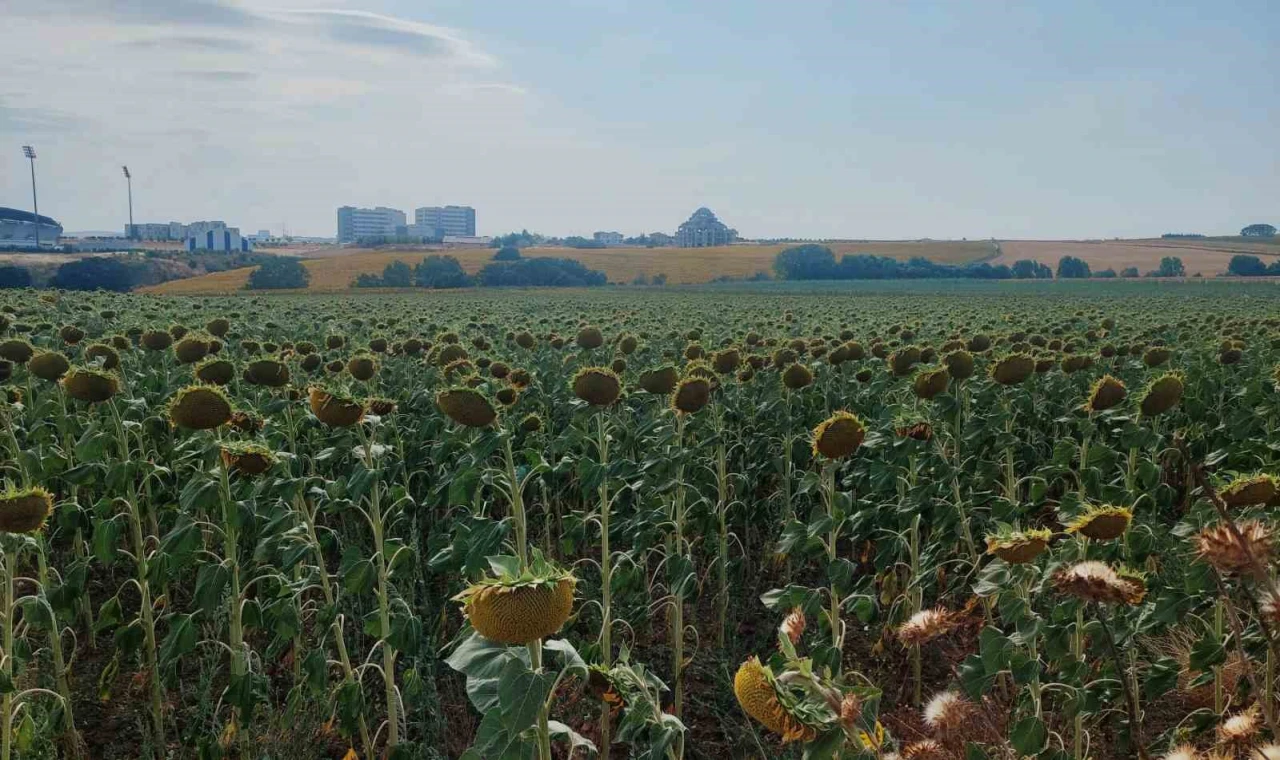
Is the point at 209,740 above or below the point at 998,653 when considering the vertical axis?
below

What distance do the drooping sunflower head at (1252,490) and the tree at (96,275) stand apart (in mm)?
72198

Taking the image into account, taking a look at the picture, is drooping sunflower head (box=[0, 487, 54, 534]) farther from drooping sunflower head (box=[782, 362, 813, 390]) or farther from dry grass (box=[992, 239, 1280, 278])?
dry grass (box=[992, 239, 1280, 278])

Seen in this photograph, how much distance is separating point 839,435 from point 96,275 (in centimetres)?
7951

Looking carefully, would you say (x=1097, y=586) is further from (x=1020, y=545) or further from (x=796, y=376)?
(x=796, y=376)

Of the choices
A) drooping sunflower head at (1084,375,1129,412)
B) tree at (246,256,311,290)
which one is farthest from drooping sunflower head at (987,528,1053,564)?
tree at (246,256,311,290)

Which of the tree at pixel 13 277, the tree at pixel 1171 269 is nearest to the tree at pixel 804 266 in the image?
the tree at pixel 1171 269

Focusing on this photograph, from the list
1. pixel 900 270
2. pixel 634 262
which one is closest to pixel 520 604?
pixel 900 270

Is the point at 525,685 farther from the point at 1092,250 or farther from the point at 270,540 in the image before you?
the point at 1092,250

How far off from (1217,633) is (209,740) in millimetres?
4254

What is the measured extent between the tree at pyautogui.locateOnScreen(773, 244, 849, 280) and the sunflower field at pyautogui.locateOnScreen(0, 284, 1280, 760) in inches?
3608

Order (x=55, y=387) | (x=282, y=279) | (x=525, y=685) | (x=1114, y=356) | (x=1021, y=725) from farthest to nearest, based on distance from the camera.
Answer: (x=282, y=279) < (x=1114, y=356) < (x=55, y=387) < (x=1021, y=725) < (x=525, y=685)

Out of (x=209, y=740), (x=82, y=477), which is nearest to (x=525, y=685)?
(x=209, y=740)

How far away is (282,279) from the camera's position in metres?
73.4

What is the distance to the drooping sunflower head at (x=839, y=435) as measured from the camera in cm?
399
